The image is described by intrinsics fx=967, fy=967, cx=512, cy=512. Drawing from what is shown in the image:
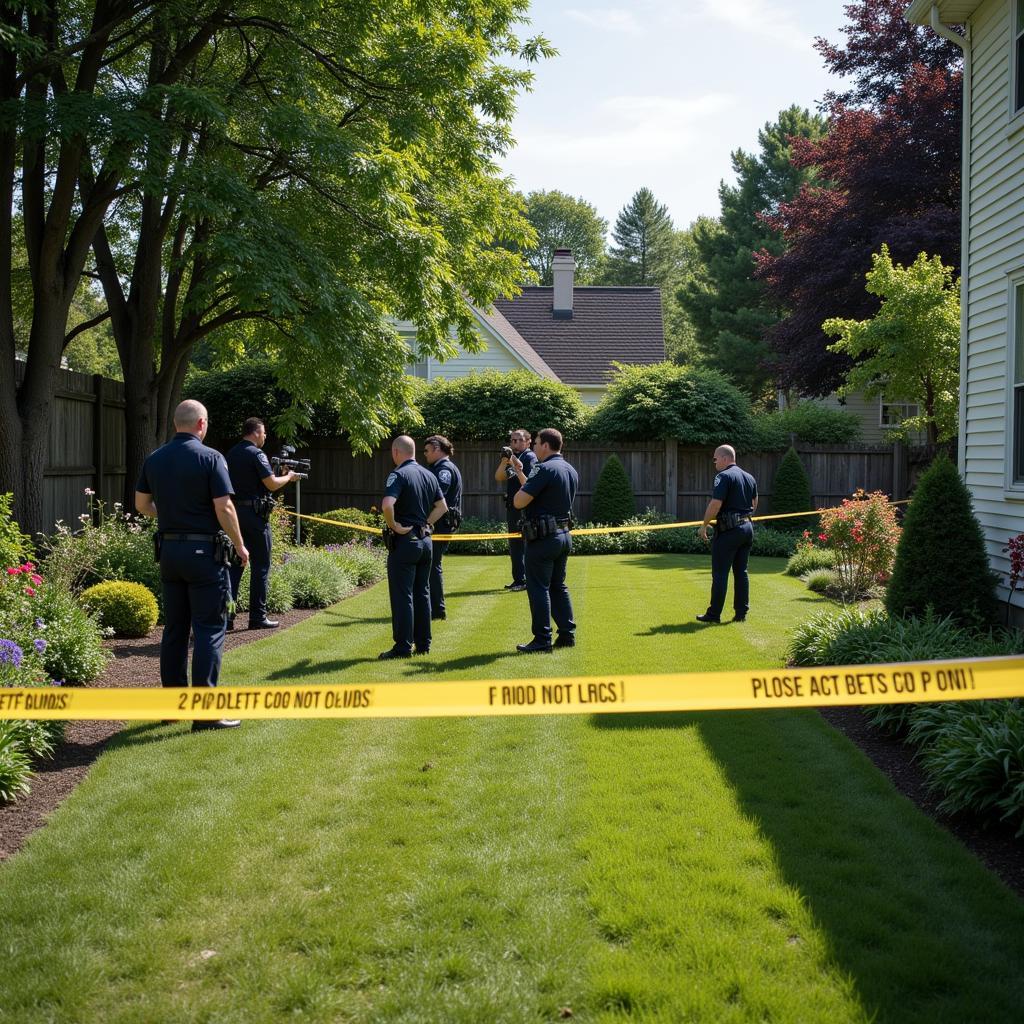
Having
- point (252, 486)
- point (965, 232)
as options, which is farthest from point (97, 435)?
point (965, 232)

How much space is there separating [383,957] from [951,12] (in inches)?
460

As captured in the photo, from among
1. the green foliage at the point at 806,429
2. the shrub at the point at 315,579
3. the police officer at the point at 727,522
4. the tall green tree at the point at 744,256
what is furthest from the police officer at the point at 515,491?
the tall green tree at the point at 744,256

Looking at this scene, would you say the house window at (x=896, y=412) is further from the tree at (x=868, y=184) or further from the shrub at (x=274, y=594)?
the shrub at (x=274, y=594)

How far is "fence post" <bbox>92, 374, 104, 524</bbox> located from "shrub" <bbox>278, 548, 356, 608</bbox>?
9.49 feet

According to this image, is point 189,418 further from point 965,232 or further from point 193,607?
point 965,232

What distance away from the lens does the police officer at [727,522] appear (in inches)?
426

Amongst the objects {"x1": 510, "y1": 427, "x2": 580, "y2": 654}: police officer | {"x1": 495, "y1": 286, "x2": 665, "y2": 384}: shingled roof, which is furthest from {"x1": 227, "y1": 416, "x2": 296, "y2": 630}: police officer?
{"x1": 495, "y1": 286, "x2": 665, "y2": 384}: shingled roof

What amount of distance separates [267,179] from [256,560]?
6.91m

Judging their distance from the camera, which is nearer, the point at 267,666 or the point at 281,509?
the point at 267,666

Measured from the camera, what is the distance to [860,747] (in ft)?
21.3

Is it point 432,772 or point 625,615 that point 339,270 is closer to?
point 625,615

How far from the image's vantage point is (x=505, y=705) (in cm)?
456

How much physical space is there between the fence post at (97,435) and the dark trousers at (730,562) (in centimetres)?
862

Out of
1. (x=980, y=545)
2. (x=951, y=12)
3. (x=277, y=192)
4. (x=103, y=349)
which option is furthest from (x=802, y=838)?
(x=103, y=349)
